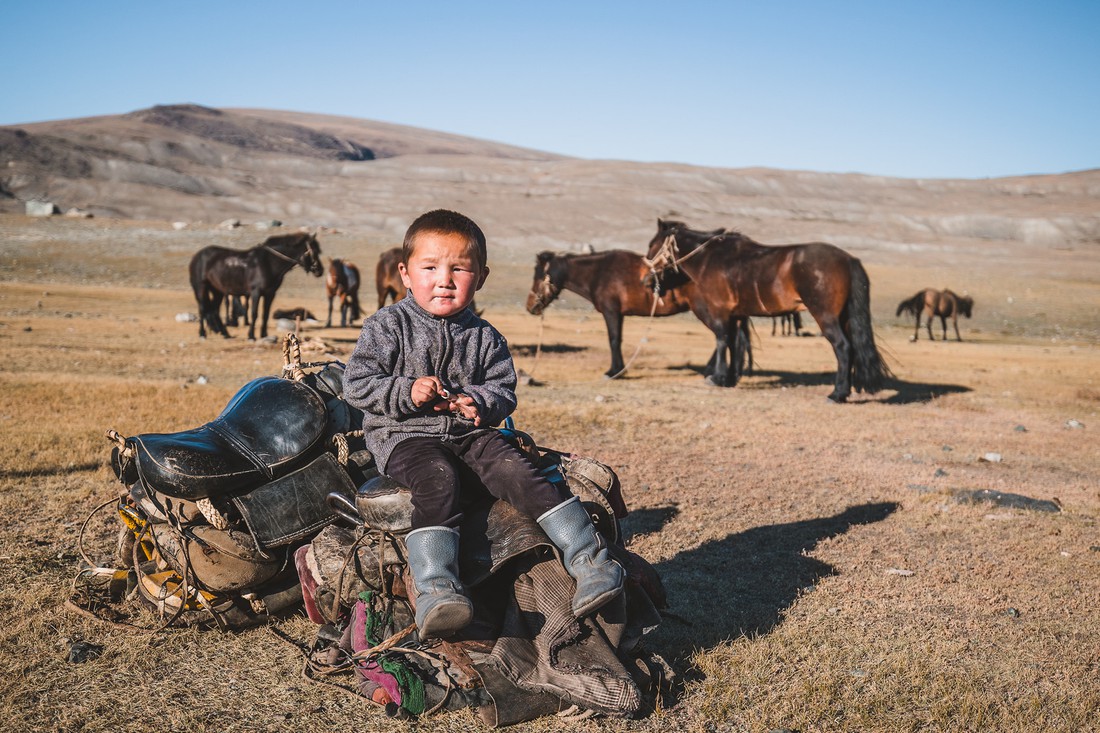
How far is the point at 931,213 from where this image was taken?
9300 cm

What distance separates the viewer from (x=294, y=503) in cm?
377

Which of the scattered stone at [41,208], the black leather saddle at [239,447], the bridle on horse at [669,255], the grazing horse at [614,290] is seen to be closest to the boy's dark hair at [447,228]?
the black leather saddle at [239,447]

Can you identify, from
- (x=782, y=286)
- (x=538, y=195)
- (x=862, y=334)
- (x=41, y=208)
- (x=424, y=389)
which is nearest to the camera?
(x=424, y=389)

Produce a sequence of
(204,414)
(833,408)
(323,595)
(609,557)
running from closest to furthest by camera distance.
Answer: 1. (609,557)
2. (323,595)
3. (204,414)
4. (833,408)

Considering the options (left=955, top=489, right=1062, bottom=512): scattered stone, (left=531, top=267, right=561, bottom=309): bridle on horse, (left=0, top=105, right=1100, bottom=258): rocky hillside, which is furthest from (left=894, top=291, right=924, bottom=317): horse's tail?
(left=0, top=105, right=1100, bottom=258): rocky hillside

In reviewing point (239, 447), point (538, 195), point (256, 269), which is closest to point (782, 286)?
point (239, 447)

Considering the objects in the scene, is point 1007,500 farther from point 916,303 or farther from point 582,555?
point 916,303

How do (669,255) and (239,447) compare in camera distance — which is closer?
(239,447)

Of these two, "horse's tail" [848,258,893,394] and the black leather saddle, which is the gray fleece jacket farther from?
"horse's tail" [848,258,893,394]

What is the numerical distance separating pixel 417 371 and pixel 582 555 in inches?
41.5

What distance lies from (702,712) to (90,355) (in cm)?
1349

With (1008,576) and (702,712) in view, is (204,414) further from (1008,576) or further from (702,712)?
(1008,576)

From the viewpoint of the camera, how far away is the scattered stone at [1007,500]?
261 inches

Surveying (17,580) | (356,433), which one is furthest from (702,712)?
(17,580)
